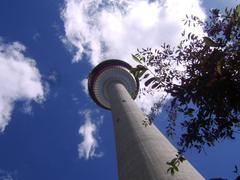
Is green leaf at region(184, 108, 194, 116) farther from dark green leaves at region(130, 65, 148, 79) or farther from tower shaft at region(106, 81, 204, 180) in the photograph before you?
tower shaft at region(106, 81, 204, 180)

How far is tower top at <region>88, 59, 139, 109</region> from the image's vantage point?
46625 mm

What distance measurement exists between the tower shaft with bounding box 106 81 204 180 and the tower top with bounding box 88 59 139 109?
1522cm

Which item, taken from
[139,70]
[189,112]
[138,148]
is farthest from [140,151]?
[139,70]

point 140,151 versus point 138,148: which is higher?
point 138,148

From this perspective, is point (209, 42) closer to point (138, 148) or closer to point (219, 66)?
point (219, 66)

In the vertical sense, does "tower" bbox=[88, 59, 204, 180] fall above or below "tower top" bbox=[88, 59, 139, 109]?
below

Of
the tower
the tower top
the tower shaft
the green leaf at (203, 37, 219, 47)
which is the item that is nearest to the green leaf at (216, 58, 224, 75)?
the green leaf at (203, 37, 219, 47)

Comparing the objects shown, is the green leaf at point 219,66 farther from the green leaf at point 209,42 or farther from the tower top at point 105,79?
the tower top at point 105,79

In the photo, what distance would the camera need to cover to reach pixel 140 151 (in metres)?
22.6

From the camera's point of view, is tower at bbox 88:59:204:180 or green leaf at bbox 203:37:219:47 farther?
tower at bbox 88:59:204:180

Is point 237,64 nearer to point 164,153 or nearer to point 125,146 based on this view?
point 164,153

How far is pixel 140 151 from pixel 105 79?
25.1m

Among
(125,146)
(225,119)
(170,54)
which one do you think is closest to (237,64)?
(225,119)

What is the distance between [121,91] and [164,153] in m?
17.2
